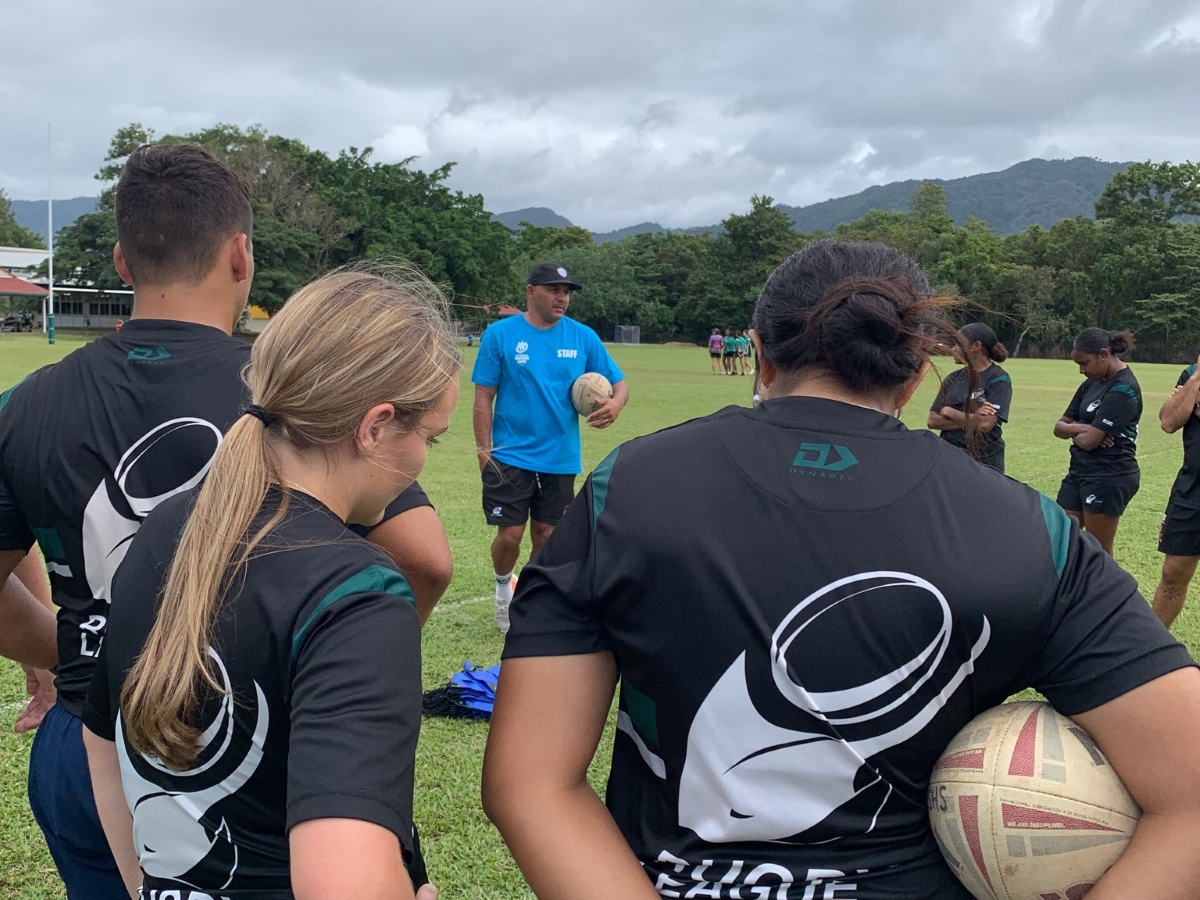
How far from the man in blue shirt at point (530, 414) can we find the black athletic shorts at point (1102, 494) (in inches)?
151

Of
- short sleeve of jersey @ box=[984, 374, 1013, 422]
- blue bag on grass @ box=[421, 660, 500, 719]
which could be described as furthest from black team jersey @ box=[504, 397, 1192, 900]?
short sleeve of jersey @ box=[984, 374, 1013, 422]

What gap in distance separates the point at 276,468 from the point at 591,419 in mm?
5164

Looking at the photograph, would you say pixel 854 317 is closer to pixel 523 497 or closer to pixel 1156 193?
pixel 523 497

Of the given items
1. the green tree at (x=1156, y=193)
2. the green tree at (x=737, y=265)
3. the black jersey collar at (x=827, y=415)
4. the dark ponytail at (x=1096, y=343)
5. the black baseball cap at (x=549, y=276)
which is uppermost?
the green tree at (x=1156, y=193)

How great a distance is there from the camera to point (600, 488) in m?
1.61

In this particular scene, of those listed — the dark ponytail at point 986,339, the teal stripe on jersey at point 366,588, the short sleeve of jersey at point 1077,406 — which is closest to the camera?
the teal stripe on jersey at point 366,588

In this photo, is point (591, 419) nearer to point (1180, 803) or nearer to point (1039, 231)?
point (1180, 803)

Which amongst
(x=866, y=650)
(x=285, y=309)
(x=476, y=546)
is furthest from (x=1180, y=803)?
(x=476, y=546)

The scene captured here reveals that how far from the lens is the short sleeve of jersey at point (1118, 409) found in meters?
7.64

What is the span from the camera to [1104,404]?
7.75 meters

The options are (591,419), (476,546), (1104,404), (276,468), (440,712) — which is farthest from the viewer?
(476,546)

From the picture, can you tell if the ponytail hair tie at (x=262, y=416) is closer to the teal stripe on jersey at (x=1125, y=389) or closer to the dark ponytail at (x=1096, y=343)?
the dark ponytail at (x=1096, y=343)

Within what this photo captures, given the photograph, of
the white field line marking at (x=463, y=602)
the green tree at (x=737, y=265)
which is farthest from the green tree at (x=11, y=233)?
the white field line marking at (x=463, y=602)

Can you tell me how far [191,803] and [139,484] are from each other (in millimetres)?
838
